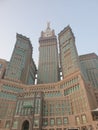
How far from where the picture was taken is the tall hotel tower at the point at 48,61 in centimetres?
11496

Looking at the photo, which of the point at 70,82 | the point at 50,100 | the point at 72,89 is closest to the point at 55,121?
the point at 50,100

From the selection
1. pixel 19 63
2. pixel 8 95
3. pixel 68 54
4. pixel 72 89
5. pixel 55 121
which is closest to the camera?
pixel 55 121

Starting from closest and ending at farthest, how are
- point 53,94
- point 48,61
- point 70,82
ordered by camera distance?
A: 1. point 70,82
2. point 53,94
3. point 48,61

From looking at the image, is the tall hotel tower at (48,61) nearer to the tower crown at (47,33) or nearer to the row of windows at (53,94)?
the tower crown at (47,33)

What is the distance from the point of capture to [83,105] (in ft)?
210

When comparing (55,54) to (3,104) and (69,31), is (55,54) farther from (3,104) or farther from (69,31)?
(3,104)

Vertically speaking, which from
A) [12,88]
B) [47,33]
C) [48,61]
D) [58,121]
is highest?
[47,33]

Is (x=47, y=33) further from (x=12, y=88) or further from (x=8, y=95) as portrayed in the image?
(x=8, y=95)

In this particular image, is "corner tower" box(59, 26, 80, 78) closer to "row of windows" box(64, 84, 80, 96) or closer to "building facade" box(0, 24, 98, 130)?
"building facade" box(0, 24, 98, 130)

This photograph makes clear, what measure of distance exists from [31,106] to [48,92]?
21.6 metres

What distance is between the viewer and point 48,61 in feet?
411

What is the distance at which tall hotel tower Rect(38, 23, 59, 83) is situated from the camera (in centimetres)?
11496

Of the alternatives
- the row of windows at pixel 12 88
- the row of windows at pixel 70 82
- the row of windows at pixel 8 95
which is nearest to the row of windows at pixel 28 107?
the row of windows at pixel 8 95

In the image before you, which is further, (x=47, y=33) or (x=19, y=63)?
(x=47, y=33)
